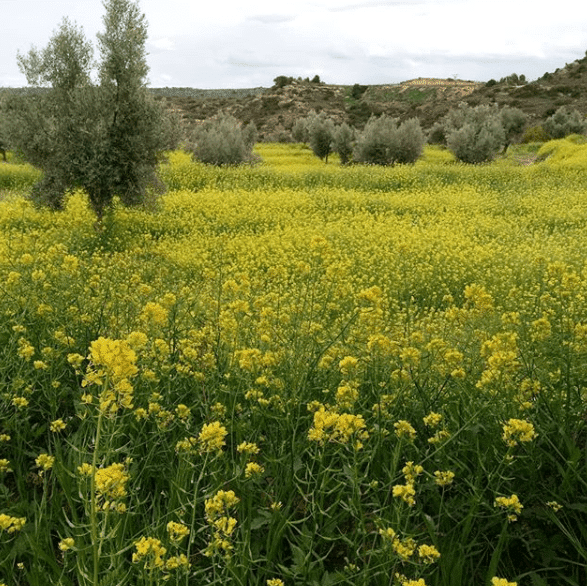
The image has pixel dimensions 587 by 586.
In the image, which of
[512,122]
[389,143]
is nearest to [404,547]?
[389,143]

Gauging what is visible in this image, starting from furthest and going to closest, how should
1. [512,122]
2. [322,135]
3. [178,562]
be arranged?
1. [512,122]
2. [322,135]
3. [178,562]

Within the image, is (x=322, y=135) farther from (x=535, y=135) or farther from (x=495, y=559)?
(x=495, y=559)

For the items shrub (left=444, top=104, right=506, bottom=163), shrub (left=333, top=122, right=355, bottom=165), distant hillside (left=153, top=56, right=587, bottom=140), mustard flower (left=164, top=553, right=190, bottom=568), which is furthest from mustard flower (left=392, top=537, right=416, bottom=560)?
distant hillside (left=153, top=56, right=587, bottom=140)

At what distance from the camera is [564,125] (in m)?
44.7

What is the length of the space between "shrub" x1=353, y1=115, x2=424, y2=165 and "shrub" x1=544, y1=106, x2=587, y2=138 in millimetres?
18792

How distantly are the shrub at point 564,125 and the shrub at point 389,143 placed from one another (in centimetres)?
1879

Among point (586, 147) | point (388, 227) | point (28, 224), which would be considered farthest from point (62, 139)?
point (586, 147)

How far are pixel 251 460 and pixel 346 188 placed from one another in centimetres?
2075

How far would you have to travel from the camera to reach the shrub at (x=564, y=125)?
44625 mm

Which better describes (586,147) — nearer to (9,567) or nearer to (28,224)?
(28,224)

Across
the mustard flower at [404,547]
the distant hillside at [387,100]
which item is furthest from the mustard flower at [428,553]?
the distant hillside at [387,100]

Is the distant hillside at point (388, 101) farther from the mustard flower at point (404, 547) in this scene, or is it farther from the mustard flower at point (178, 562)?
the mustard flower at point (178, 562)

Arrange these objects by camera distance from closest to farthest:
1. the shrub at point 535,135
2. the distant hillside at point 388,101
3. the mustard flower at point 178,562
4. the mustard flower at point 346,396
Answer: the mustard flower at point 178,562, the mustard flower at point 346,396, the shrub at point 535,135, the distant hillside at point 388,101

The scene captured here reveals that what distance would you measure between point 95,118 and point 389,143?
70.5ft
